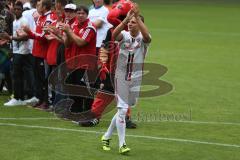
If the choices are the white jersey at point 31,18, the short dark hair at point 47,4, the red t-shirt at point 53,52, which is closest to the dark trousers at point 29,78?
the white jersey at point 31,18

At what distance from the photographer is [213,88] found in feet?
52.7

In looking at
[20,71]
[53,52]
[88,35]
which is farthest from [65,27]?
[20,71]

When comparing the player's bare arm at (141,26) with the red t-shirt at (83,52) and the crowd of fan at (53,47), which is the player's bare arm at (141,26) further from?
the red t-shirt at (83,52)

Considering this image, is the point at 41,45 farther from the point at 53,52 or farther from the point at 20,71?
the point at 20,71

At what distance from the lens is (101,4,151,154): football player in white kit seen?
939 cm

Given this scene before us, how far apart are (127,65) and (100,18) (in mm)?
2585

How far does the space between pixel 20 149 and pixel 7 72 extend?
515 centimetres

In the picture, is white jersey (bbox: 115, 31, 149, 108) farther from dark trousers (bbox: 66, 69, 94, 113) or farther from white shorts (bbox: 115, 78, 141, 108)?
dark trousers (bbox: 66, 69, 94, 113)

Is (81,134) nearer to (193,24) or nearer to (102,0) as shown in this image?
(102,0)

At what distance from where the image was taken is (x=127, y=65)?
33.0 feet

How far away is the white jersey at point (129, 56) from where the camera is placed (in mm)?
9961

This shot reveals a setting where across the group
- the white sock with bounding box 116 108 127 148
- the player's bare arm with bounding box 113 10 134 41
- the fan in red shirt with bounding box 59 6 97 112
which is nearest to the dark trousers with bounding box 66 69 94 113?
the fan in red shirt with bounding box 59 6 97 112

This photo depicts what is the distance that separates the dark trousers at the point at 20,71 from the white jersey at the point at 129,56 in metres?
3.81

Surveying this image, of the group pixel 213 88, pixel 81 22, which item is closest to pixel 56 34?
pixel 81 22
